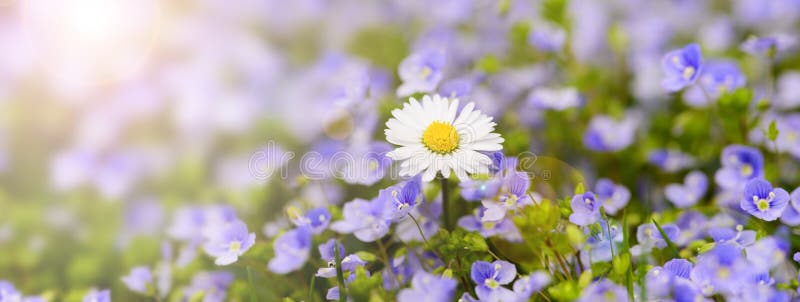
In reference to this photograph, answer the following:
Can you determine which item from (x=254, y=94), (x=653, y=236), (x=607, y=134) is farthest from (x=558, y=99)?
(x=254, y=94)

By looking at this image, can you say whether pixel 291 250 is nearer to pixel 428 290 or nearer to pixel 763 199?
pixel 428 290

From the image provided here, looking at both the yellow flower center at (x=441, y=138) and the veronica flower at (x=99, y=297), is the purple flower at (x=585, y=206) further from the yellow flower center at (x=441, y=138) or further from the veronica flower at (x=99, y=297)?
the veronica flower at (x=99, y=297)

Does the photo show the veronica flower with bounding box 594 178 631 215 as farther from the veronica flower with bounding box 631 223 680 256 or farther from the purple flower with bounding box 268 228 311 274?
the purple flower with bounding box 268 228 311 274

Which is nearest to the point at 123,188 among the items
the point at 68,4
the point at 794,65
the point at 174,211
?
the point at 174,211

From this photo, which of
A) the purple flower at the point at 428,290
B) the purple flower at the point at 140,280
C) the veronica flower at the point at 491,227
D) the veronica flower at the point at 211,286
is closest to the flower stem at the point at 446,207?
the veronica flower at the point at 491,227

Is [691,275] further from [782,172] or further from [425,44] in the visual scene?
[425,44]

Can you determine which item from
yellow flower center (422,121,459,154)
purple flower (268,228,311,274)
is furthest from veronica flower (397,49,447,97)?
purple flower (268,228,311,274)
